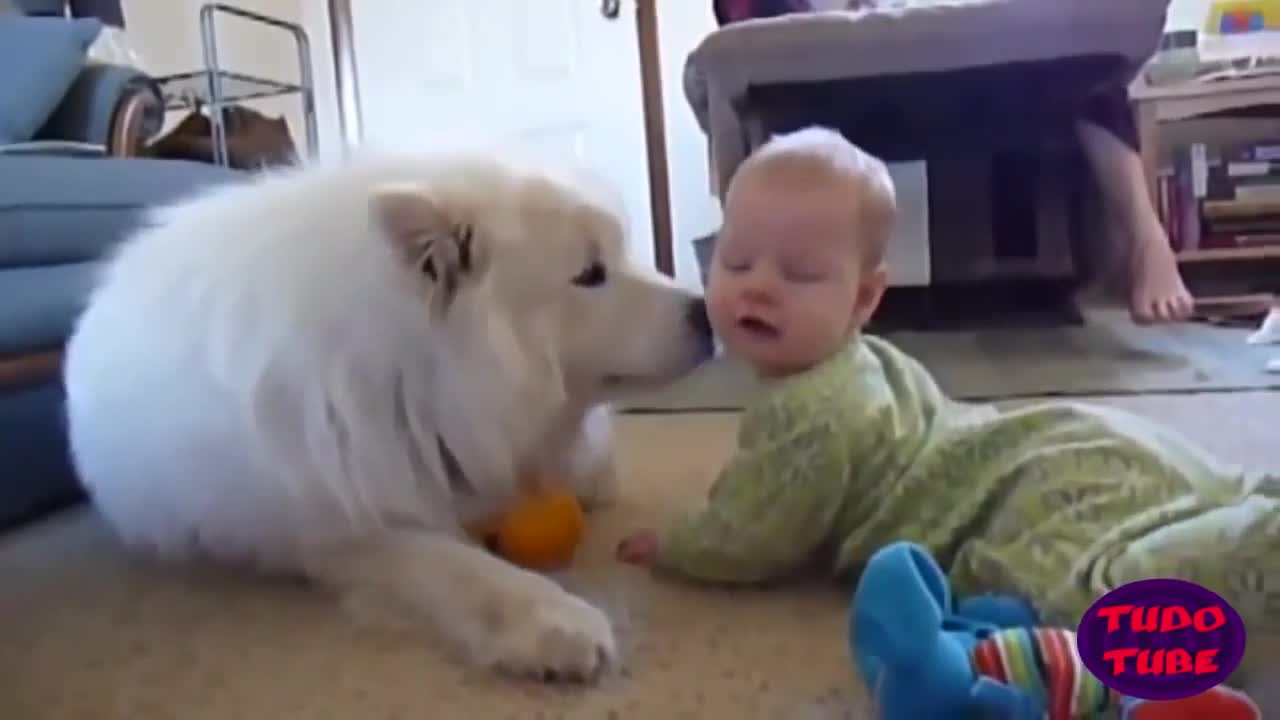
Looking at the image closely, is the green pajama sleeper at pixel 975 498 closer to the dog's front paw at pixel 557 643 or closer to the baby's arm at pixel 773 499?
the baby's arm at pixel 773 499

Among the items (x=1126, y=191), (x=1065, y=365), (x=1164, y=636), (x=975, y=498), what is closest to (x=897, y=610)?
(x=1164, y=636)

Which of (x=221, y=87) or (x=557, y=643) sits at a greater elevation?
(x=221, y=87)

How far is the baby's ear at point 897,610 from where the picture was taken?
0.75 meters

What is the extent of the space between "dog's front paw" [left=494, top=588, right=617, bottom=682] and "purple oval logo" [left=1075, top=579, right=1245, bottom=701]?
461 mm

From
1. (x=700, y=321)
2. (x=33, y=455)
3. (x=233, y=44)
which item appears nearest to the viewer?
(x=700, y=321)

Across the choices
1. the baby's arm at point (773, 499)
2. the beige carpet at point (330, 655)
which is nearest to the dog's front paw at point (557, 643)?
the beige carpet at point (330, 655)

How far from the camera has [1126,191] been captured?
115 inches

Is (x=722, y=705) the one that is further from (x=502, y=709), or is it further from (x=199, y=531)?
(x=199, y=531)

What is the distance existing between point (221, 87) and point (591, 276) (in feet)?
10.4

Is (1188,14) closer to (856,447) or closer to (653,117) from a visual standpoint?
(653,117)

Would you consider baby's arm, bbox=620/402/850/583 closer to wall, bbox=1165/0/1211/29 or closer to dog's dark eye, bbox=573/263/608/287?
dog's dark eye, bbox=573/263/608/287

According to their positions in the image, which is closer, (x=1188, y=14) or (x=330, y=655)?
(x=330, y=655)

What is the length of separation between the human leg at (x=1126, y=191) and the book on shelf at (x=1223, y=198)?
3.35 feet

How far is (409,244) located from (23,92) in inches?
77.0
